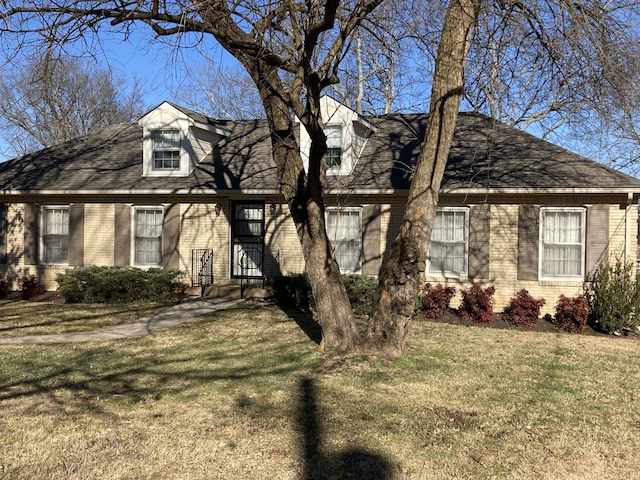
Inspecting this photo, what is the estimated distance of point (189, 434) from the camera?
18.7ft

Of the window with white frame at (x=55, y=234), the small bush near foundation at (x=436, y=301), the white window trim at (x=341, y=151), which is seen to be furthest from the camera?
the window with white frame at (x=55, y=234)

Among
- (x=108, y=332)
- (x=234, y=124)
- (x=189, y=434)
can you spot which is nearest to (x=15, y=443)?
(x=189, y=434)

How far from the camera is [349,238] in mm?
14945

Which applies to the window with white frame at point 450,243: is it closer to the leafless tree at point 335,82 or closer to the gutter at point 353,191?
the gutter at point 353,191

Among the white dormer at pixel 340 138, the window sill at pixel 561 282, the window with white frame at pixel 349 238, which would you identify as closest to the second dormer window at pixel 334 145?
the white dormer at pixel 340 138

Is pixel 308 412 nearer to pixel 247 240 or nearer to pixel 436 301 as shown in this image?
pixel 436 301

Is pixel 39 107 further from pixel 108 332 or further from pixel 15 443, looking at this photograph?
pixel 15 443

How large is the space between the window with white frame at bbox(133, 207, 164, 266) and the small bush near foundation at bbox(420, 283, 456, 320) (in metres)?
7.59

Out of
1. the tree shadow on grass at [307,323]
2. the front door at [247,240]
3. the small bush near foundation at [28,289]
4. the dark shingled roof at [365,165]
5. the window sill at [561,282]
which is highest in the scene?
the dark shingled roof at [365,165]

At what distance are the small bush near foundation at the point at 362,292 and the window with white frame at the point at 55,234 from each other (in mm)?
8935

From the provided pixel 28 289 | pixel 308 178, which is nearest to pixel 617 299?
pixel 308 178

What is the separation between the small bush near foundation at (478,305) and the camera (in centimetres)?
1289

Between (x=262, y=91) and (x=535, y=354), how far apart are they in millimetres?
6386

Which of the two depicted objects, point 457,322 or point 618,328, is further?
point 457,322
